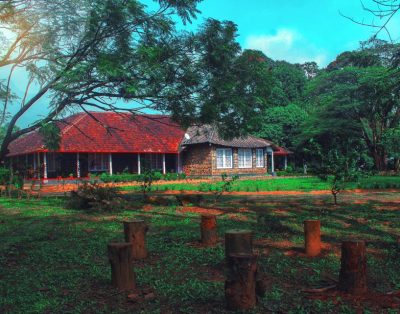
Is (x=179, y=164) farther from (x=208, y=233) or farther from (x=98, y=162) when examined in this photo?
(x=208, y=233)

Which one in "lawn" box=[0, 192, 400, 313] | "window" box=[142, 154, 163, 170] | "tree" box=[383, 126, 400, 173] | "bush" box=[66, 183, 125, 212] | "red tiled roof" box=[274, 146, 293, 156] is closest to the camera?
"lawn" box=[0, 192, 400, 313]

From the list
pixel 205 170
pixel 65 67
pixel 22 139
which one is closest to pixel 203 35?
pixel 65 67

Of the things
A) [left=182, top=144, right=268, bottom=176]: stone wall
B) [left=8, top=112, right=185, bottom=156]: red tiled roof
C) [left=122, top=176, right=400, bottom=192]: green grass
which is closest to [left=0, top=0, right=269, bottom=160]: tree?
[left=122, top=176, right=400, bottom=192]: green grass

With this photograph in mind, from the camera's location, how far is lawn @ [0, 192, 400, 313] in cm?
444

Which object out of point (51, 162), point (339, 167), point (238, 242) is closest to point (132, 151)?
point (51, 162)

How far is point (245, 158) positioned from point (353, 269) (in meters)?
30.8

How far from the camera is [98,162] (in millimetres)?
31109

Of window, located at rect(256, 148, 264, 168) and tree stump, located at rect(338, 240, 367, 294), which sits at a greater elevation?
window, located at rect(256, 148, 264, 168)

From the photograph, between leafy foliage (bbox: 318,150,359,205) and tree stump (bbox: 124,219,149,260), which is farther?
leafy foliage (bbox: 318,150,359,205)

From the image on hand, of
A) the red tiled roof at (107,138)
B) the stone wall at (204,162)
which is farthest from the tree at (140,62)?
the stone wall at (204,162)

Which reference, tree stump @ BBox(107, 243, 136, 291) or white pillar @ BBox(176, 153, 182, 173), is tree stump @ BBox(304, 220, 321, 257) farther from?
white pillar @ BBox(176, 153, 182, 173)

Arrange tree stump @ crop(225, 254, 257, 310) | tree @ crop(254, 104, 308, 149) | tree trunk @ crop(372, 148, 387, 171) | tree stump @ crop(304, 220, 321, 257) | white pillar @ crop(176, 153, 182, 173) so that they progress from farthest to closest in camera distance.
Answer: tree @ crop(254, 104, 308, 149) → tree trunk @ crop(372, 148, 387, 171) → white pillar @ crop(176, 153, 182, 173) → tree stump @ crop(304, 220, 321, 257) → tree stump @ crop(225, 254, 257, 310)

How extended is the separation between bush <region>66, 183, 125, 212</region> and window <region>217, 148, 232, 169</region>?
2032 centimetres

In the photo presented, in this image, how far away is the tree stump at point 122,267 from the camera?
492 cm
